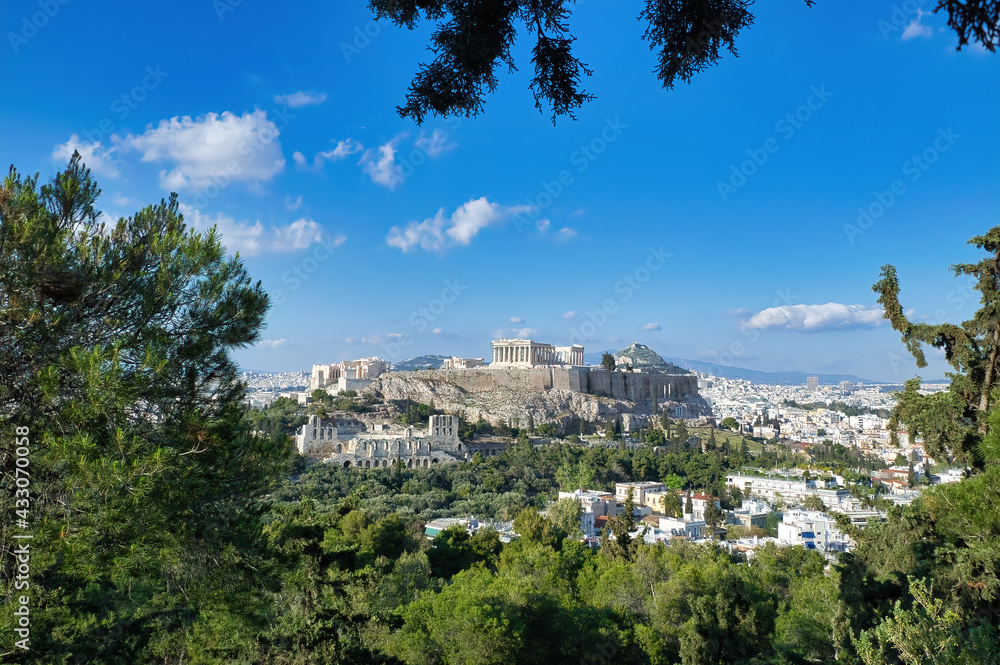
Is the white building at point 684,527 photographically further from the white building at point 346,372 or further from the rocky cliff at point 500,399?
the white building at point 346,372

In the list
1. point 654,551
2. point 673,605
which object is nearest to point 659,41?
point 673,605

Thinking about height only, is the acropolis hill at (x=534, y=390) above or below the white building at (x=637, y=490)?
above

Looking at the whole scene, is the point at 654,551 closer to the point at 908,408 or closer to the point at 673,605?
the point at 673,605

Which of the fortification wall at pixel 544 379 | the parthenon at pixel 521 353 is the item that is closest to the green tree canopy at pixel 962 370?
the fortification wall at pixel 544 379

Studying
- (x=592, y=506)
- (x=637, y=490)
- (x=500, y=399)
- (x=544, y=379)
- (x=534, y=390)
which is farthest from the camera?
(x=544, y=379)

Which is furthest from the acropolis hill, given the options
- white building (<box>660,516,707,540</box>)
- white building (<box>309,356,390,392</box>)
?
white building (<box>660,516,707,540</box>)


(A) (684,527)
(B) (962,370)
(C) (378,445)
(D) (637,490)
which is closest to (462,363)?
(C) (378,445)

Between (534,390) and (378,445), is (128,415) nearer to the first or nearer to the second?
(378,445)

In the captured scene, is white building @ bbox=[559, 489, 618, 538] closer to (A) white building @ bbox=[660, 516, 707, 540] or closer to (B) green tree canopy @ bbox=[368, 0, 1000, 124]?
(A) white building @ bbox=[660, 516, 707, 540]

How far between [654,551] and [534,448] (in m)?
27.2

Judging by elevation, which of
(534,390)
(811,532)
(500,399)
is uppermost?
(534,390)

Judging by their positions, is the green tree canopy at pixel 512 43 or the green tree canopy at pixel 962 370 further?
the green tree canopy at pixel 962 370

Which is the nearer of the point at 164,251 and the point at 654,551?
the point at 164,251

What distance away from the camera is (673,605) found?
9578 millimetres
